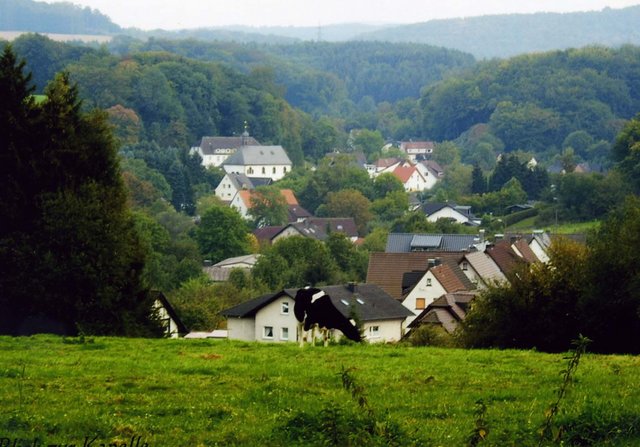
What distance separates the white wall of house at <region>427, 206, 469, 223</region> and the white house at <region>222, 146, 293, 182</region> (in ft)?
233

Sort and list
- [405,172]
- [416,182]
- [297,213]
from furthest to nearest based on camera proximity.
Answer: [405,172]
[416,182]
[297,213]

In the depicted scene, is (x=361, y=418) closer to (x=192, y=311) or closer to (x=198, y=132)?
(x=192, y=311)

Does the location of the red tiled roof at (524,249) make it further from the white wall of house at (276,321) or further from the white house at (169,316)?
the white house at (169,316)

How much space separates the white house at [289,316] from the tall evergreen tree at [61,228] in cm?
1338

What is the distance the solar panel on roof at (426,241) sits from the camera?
7225cm

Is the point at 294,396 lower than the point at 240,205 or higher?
higher

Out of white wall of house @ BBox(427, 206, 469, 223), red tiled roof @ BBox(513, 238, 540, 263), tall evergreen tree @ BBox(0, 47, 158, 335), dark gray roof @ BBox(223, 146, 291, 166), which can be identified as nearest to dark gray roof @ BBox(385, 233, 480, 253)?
red tiled roof @ BBox(513, 238, 540, 263)

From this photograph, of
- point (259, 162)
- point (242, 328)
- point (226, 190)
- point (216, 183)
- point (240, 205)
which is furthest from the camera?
point (259, 162)

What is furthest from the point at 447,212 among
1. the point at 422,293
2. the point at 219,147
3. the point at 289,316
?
the point at 219,147

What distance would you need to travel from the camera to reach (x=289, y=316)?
129 feet

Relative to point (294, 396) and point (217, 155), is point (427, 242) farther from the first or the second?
point (217, 155)

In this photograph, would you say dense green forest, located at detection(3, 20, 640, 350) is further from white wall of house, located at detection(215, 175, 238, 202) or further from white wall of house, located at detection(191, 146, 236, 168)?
white wall of house, located at detection(191, 146, 236, 168)

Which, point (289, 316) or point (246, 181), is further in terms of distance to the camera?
point (246, 181)

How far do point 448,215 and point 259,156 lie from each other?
77.3m
